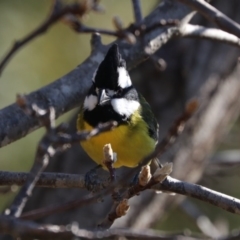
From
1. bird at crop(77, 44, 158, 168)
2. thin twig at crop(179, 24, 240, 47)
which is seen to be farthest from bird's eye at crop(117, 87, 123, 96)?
thin twig at crop(179, 24, 240, 47)

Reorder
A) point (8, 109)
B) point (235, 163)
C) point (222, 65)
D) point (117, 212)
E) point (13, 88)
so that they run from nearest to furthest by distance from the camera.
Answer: point (117, 212) < point (8, 109) < point (235, 163) < point (222, 65) < point (13, 88)

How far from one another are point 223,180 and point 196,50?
4.57ft

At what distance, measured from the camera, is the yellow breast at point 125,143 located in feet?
8.98

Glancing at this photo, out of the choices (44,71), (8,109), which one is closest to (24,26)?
(44,71)

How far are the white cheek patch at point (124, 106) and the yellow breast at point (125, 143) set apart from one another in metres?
0.07

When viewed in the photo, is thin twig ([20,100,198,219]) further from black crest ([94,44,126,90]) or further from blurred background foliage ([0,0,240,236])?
blurred background foliage ([0,0,240,236])

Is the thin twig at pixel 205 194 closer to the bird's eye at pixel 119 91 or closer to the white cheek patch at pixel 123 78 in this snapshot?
A: the white cheek patch at pixel 123 78

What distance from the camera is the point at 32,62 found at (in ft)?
16.4

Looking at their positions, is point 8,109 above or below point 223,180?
above

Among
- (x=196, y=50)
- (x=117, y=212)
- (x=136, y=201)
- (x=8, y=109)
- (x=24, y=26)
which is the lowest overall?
(x=117, y=212)

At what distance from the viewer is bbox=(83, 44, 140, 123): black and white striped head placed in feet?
8.60

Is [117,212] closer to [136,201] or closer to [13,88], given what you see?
[136,201]

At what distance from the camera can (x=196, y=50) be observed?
401 centimetres

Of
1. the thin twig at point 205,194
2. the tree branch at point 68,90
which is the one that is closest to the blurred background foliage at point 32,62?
the tree branch at point 68,90
